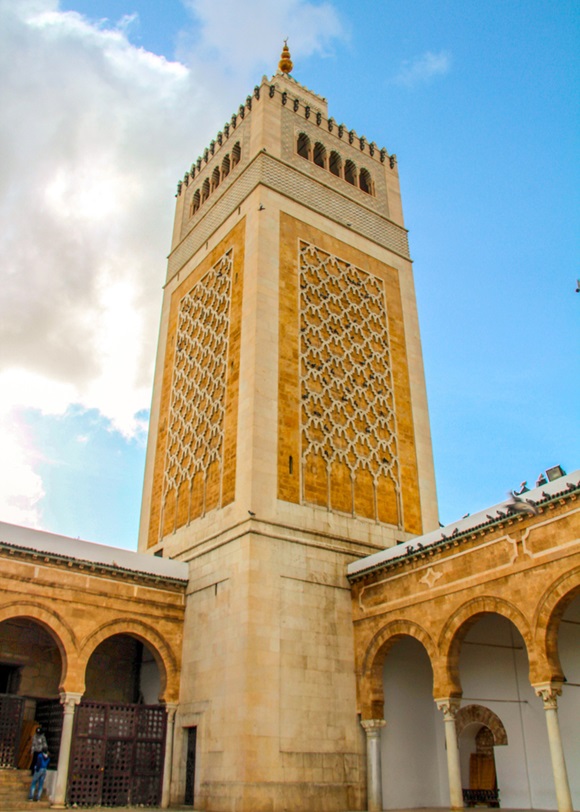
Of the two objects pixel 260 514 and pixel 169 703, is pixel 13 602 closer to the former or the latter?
pixel 169 703

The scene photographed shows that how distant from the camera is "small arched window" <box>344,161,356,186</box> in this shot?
17.3 metres

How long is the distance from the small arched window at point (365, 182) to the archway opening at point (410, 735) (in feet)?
36.1

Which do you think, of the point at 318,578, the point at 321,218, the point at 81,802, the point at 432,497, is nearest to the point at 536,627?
the point at 318,578

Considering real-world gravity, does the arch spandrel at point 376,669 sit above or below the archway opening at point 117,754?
above

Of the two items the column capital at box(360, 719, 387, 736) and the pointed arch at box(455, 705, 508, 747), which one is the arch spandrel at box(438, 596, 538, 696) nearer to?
the column capital at box(360, 719, 387, 736)

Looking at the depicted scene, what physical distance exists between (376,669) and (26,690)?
5.81 meters

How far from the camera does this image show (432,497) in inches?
559

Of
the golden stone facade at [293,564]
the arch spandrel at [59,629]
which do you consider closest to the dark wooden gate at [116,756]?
the golden stone facade at [293,564]

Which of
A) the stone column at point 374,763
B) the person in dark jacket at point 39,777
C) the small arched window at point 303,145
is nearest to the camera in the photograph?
the person in dark jacket at point 39,777

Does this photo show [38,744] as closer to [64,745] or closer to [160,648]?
[64,745]

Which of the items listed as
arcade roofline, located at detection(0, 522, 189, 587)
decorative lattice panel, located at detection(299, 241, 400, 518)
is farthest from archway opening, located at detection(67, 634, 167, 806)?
decorative lattice panel, located at detection(299, 241, 400, 518)

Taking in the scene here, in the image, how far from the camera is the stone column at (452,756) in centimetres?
909

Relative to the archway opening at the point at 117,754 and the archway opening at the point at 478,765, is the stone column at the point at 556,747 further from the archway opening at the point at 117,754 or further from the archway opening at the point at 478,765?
the archway opening at the point at 117,754

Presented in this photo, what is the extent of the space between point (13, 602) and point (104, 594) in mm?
1435
